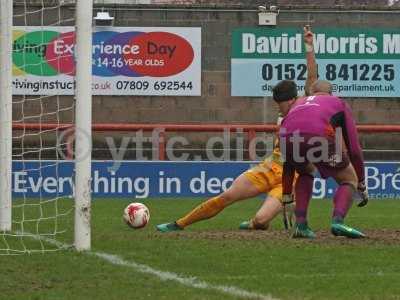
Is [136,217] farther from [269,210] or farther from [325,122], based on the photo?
[325,122]

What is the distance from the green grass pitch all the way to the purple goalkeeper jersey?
2.77 ft

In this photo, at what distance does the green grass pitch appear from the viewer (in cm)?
666

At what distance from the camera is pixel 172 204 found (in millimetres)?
17719

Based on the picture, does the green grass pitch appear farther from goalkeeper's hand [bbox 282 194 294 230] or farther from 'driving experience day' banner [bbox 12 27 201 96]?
'driving experience day' banner [bbox 12 27 201 96]

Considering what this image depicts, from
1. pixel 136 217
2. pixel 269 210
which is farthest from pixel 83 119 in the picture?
pixel 269 210

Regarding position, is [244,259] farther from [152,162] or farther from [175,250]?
[152,162]

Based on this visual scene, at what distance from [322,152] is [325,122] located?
0.27m

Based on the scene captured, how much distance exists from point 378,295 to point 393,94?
20210 millimetres

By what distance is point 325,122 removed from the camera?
9648 mm

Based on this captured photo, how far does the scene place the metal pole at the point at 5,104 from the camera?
10898mm

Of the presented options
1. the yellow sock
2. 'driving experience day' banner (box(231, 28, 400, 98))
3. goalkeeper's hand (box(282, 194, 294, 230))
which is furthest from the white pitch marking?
'driving experience day' banner (box(231, 28, 400, 98))

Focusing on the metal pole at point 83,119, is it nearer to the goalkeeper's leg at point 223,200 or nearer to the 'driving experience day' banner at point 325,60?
the goalkeeper's leg at point 223,200

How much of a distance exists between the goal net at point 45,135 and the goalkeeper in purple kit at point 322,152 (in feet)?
6.28

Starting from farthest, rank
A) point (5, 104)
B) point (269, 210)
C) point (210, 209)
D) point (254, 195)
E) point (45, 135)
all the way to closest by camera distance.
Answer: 1. point (45, 135)
2. point (269, 210)
3. point (254, 195)
4. point (210, 209)
5. point (5, 104)
